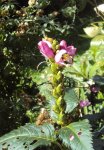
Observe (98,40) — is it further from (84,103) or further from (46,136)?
(46,136)

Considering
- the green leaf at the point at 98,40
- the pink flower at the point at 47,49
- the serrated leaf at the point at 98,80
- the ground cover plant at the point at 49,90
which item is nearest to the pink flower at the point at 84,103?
the ground cover plant at the point at 49,90

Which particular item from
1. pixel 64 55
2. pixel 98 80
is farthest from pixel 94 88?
pixel 64 55

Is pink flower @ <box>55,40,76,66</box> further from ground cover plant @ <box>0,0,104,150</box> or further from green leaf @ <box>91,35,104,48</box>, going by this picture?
green leaf @ <box>91,35,104,48</box>

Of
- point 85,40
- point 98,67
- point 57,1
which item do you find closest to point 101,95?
point 98,67

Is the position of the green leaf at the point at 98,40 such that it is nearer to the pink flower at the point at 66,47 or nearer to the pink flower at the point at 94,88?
the pink flower at the point at 94,88

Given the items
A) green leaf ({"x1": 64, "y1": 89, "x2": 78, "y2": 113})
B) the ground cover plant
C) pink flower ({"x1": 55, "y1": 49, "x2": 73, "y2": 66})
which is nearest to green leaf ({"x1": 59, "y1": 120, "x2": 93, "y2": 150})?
the ground cover plant

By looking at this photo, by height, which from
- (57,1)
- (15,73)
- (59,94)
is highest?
(57,1)

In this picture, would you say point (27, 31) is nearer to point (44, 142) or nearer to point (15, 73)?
point (15, 73)
